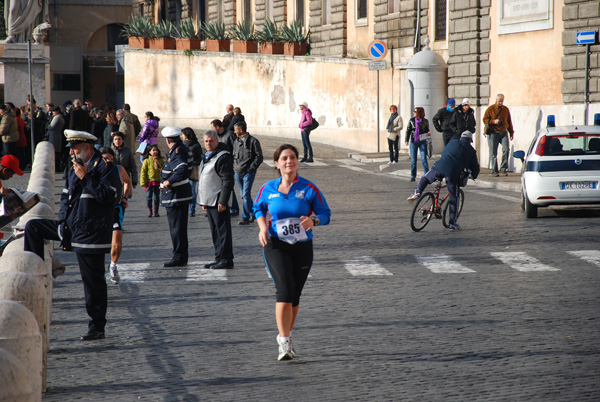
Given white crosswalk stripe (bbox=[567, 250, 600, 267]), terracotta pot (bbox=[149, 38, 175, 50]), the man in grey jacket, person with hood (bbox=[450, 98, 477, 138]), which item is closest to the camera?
white crosswalk stripe (bbox=[567, 250, 600, 267])

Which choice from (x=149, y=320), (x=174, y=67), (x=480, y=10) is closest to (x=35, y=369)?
(x=149, y=320)

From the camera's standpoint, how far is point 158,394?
6336 millimetres

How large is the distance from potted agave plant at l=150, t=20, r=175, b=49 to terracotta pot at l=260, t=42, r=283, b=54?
18.5 ft

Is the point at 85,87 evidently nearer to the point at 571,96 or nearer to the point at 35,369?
the point at 571,96

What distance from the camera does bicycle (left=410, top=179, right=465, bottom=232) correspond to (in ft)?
48.5

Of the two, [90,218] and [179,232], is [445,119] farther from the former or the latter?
[90,218]

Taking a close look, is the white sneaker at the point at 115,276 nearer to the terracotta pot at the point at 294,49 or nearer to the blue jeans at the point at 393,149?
the blue jeans at the point at 393,149

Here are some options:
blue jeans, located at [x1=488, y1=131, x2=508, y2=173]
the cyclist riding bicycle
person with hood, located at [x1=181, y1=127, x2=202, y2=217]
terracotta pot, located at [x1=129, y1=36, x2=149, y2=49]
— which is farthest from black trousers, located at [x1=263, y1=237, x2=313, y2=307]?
terracotta pot, located at [x1=129, y1=36, x2=149, y2=49]

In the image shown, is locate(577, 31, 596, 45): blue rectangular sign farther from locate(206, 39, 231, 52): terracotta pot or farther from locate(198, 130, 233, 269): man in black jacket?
locate(206, 39, 231, 52): terracotta pot

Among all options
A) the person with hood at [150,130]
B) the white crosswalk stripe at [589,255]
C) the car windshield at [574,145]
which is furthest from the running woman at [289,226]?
the person with hood at [150,130]

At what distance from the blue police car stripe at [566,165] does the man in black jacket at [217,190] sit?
5999 millimetres

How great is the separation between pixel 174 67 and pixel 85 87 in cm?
1681

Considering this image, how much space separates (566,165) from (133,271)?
308 inches

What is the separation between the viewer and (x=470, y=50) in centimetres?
2792
